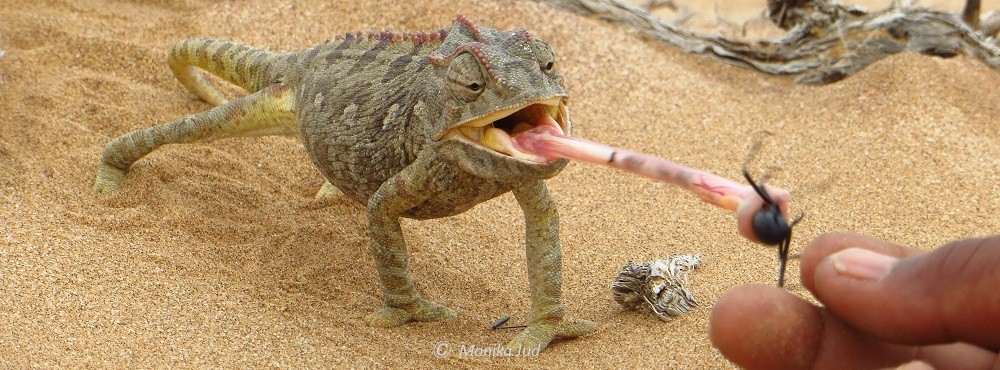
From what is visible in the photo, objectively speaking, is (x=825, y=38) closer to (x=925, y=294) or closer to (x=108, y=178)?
(x=108, y=178)

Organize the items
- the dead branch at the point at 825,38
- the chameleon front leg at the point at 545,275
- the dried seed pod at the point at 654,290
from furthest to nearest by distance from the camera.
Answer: the dead branch at the point at 825,38 → the dried seed pod at the point at 654,290 → the chameleon front leg at the point at 545,275

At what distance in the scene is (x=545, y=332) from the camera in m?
3.71

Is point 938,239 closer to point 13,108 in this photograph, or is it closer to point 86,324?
point 86,324

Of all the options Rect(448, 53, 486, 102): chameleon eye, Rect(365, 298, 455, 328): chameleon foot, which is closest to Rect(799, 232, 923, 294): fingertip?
Rect(448, 53, 486, 102): chameleon eye

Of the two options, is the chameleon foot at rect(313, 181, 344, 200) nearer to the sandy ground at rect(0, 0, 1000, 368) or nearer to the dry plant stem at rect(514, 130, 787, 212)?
the sandy ground at rect(0, 0, 1000, 368)

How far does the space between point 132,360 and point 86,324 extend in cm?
30

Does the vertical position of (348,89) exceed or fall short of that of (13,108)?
it exceeds it

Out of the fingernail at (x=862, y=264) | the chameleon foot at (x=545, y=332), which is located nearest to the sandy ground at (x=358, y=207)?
the chameleon foot at (x=545, y=332)

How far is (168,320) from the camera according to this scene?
3.52 m

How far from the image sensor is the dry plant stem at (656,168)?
2.19 m

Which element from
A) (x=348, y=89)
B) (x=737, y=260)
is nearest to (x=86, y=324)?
(x=348, y=89)

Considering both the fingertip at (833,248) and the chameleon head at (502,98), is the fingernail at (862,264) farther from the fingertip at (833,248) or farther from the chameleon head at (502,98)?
the chameleon head at (502,98)

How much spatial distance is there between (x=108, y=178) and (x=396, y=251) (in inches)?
66.7

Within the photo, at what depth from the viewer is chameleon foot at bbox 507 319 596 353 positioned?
3635 millimetres
